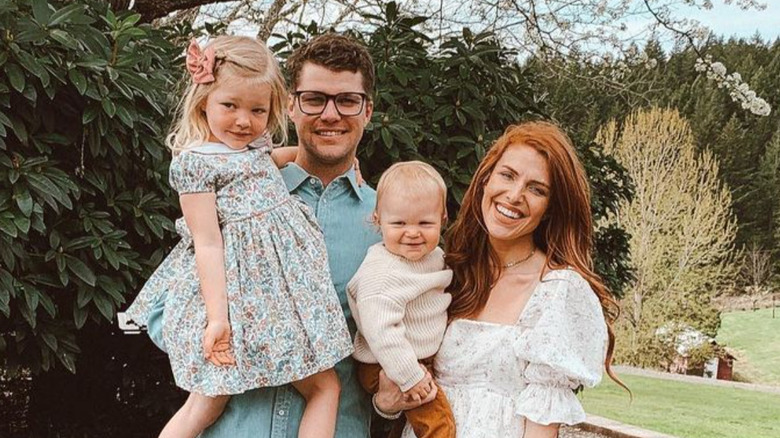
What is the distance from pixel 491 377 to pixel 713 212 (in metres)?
17.6

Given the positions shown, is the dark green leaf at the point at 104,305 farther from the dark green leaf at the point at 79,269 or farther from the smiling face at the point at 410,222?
the smiling face at the point at 410,222

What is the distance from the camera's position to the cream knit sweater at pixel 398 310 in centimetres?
192

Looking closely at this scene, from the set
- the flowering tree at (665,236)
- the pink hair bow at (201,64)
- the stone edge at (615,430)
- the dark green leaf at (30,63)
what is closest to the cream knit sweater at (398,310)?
the pink hair bow at (201,64)

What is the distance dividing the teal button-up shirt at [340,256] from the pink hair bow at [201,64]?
13.7 inches

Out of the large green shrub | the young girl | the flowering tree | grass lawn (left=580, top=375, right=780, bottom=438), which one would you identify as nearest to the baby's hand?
the young girl

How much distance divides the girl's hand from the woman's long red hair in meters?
0.55

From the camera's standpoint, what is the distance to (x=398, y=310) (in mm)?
1939

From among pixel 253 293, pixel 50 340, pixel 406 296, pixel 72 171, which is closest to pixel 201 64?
pixel 253 293

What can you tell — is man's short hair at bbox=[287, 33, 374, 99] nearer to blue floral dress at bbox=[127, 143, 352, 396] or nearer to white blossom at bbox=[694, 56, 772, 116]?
blue floral dress at bbox=[127, 143, 352, 396]

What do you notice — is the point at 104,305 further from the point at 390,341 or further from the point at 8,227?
the point at 390,341

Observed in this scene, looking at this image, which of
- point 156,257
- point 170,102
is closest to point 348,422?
point 156,257

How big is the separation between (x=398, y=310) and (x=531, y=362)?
310mm

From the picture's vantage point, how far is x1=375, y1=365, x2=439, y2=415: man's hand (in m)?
1.96

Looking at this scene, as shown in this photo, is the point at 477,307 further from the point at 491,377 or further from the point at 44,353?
the point at 44,353
